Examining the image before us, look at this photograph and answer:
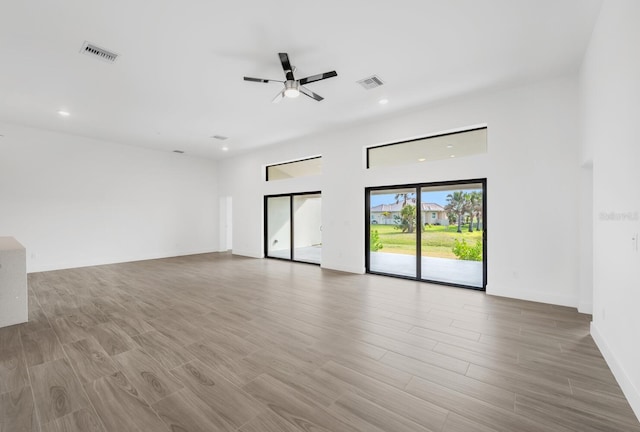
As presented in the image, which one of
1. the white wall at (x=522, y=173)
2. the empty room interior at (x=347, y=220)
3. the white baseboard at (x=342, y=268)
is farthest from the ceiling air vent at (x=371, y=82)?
the white baseboard at (x=342, y=268)

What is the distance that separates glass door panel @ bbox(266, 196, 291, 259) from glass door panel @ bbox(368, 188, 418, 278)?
3.10 metres

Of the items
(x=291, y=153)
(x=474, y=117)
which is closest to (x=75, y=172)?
(x=291, y=153)

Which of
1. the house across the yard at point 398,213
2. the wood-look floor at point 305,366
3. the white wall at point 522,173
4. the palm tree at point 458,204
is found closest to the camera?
the wood-look floor at point 305,366

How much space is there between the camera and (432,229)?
17.1ft

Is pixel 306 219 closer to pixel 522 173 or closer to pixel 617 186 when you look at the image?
pixel 522 173

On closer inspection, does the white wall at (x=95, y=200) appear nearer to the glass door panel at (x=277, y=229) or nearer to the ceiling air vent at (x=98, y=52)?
the glass door panel at (x=277, y=229)

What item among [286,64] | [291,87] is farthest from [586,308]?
[286,64]

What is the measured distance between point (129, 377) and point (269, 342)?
1.20 meters

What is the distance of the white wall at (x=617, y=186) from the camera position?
192 centimetres

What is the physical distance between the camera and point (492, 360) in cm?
247

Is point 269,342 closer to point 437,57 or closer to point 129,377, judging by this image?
point 129,377

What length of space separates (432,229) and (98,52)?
566cm

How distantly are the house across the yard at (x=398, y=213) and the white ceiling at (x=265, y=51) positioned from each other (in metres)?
1.91

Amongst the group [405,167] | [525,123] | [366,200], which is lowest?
[366,200]
